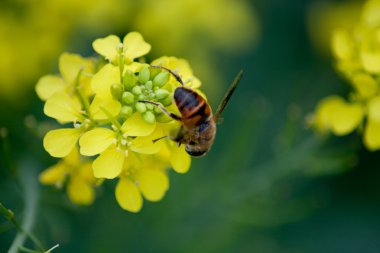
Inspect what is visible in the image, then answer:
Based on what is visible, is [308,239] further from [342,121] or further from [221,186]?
[342,121]

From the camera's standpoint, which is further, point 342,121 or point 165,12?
point 165,12

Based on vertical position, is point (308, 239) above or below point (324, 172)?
below

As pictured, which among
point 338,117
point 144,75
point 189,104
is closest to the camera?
point 189,104

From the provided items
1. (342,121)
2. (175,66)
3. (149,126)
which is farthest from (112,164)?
(342,121)

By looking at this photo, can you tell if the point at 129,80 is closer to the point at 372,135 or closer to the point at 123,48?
the point at 123,48

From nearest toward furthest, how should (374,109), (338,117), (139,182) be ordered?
(139,182) → (374,109) → (338,117)

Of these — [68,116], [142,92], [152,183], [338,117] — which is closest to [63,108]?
[68,116]

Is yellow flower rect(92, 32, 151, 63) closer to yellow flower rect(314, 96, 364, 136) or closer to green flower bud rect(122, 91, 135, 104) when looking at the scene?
green flower bud rect(122, 91, 135, 104)
